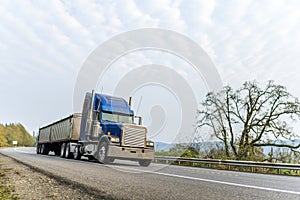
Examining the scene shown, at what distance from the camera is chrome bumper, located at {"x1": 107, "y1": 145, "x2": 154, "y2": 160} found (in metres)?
12.1

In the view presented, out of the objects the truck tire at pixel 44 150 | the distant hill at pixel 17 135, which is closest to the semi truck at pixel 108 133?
the truck tire at pixel 44 150

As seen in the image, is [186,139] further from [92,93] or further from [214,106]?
[92,93]

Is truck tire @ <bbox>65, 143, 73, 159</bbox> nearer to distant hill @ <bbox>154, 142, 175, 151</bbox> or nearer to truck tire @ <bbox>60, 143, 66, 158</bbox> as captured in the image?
Result: truck tire @ <bbox>60, 143, 66, 158</bbox>

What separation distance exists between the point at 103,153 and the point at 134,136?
161cm

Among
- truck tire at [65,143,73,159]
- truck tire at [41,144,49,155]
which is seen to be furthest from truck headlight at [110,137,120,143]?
truck tire at [41,144,49,155]

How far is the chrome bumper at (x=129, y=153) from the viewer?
475 inches

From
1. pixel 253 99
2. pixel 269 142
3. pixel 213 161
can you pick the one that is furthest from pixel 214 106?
pixel 213 161

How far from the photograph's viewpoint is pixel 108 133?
12898mm

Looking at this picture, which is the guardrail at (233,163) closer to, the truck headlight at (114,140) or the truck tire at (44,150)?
the truck headlight at (114,140)

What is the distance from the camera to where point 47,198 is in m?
4.21

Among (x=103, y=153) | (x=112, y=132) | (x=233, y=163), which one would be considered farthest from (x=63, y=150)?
(x=233, y=163)

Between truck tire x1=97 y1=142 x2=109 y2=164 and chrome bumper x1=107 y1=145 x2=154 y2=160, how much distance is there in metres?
0.51

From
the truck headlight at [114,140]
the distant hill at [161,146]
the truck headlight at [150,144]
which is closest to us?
the truck headlight at [114,140]

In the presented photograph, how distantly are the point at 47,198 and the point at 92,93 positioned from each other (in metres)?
10.3
